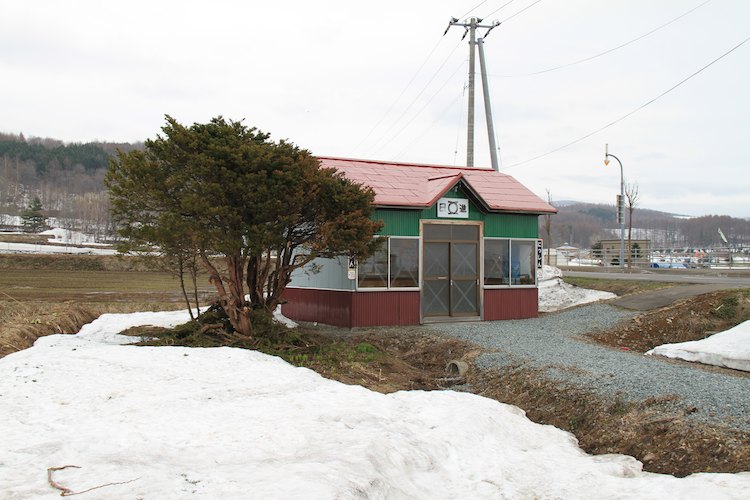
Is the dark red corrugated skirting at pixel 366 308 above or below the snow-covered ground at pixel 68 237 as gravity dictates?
below

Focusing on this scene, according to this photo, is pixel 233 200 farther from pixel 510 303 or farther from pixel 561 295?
pixel 561 295

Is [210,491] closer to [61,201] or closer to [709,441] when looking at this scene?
[709,441]

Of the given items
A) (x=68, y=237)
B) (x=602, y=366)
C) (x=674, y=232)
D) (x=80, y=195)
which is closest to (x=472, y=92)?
(x=602, y=366)

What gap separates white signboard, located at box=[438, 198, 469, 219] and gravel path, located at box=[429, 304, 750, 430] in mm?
2984

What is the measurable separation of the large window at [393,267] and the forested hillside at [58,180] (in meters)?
118

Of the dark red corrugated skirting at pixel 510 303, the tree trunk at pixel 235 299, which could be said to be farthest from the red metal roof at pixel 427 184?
the tree trunk at pixel 235 299

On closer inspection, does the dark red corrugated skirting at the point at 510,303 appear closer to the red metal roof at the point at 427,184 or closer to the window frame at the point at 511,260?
the window frame at the point at 511,260

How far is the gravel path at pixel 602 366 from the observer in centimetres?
777

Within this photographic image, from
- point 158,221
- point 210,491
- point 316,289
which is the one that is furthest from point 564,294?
point 210,491

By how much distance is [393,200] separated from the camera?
52.5ft

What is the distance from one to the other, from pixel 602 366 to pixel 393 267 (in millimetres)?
7052

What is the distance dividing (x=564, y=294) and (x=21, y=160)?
17271 cm

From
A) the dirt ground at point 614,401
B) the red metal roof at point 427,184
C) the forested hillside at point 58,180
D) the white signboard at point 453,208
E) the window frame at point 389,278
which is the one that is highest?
the forested hillside at point 58,180

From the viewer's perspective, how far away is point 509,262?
1772cm
